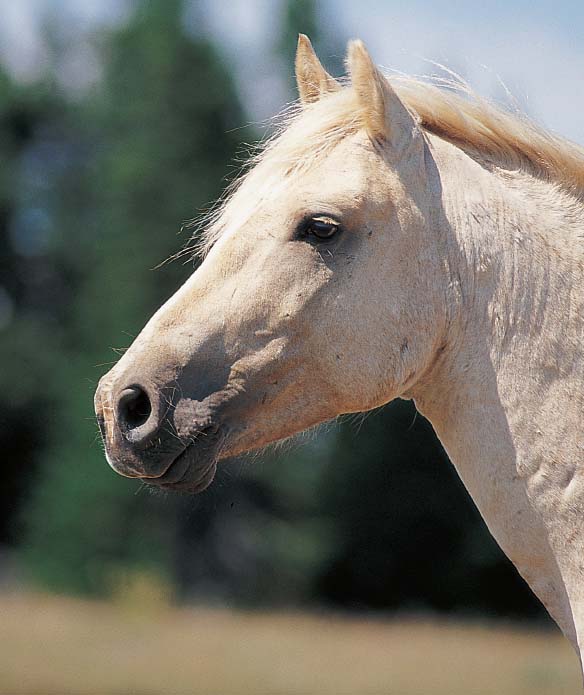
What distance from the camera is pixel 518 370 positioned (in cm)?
299

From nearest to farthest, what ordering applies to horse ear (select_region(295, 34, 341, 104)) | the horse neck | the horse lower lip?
1. the horse neck
2. the horse lower lip
3. horse ear (select_region(295, 34, 341, 104))

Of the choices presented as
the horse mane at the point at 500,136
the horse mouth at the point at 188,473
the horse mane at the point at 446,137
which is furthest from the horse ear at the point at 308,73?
the horse mouth at the point at 188,473

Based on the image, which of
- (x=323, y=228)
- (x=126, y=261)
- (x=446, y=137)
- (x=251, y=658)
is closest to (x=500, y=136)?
(x=446, y=137)

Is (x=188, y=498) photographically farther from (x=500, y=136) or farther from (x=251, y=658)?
(x=500, y=136)

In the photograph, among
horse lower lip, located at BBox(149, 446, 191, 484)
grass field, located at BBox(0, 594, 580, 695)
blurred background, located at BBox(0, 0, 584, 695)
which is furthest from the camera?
blurred background, located at BBox(0, 0, 584, 695)

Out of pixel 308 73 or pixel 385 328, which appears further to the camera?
pixel 308 73

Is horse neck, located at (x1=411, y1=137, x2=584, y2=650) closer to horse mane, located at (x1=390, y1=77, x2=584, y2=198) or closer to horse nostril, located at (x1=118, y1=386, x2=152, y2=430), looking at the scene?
horse mane, located at (x1=390, y1=77, x2=584, y2=198)

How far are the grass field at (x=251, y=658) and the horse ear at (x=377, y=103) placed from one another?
31.6 ft

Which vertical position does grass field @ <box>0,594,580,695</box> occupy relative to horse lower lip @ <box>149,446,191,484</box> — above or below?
below

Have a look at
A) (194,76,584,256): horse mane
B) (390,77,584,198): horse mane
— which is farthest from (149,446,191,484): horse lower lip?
(390,77,584,198): horse mane

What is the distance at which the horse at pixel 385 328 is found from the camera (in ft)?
9.71

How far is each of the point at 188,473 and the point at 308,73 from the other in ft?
5.25

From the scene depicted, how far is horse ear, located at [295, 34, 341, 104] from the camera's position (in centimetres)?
367

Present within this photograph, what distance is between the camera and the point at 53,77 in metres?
38.2
